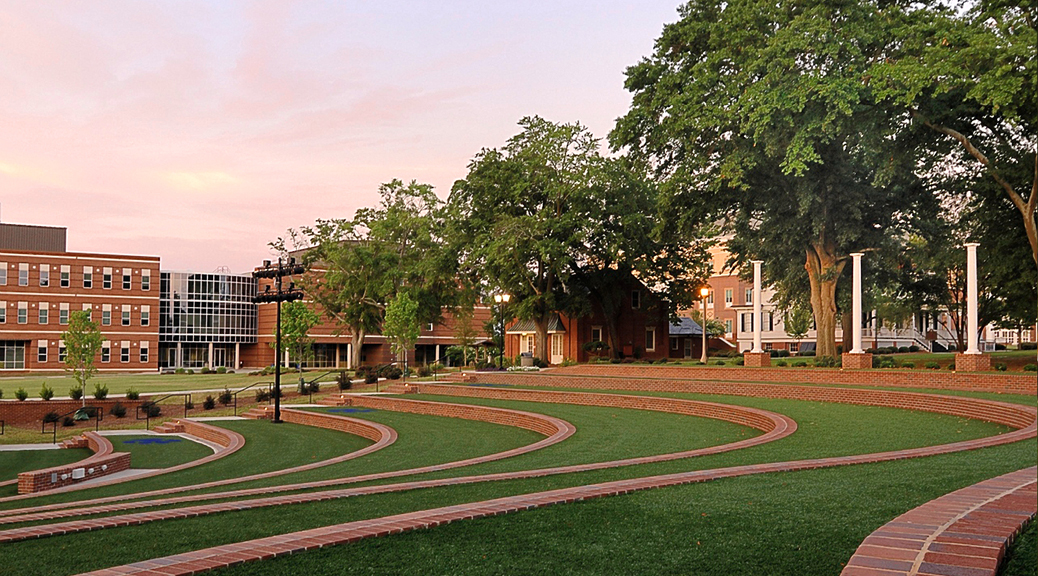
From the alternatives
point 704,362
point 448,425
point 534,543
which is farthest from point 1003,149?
point 534,543

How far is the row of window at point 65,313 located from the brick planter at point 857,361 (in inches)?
2567

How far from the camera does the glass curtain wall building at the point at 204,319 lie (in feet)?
270

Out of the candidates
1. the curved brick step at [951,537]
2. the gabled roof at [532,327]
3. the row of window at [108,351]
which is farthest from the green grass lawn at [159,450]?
the row of window at [108,351]

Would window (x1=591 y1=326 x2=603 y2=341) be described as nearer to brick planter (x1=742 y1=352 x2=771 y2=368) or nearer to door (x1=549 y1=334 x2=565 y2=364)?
door (x1=549 y1=334 x2=565 y2=364)

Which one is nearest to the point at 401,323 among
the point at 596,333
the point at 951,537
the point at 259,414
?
the point at 259,414

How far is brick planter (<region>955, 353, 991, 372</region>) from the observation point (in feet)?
81.5

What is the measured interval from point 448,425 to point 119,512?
1483 cm

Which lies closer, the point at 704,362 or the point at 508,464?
the point at 508,464

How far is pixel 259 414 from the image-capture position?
109 feet

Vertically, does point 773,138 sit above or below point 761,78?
below

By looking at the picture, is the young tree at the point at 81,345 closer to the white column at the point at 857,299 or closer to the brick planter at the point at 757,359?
the brick planter at the point at 757,359

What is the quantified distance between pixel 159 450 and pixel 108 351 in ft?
189

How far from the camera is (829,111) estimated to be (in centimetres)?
2706

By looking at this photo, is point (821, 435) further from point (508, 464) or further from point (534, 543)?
point (534, 543)
